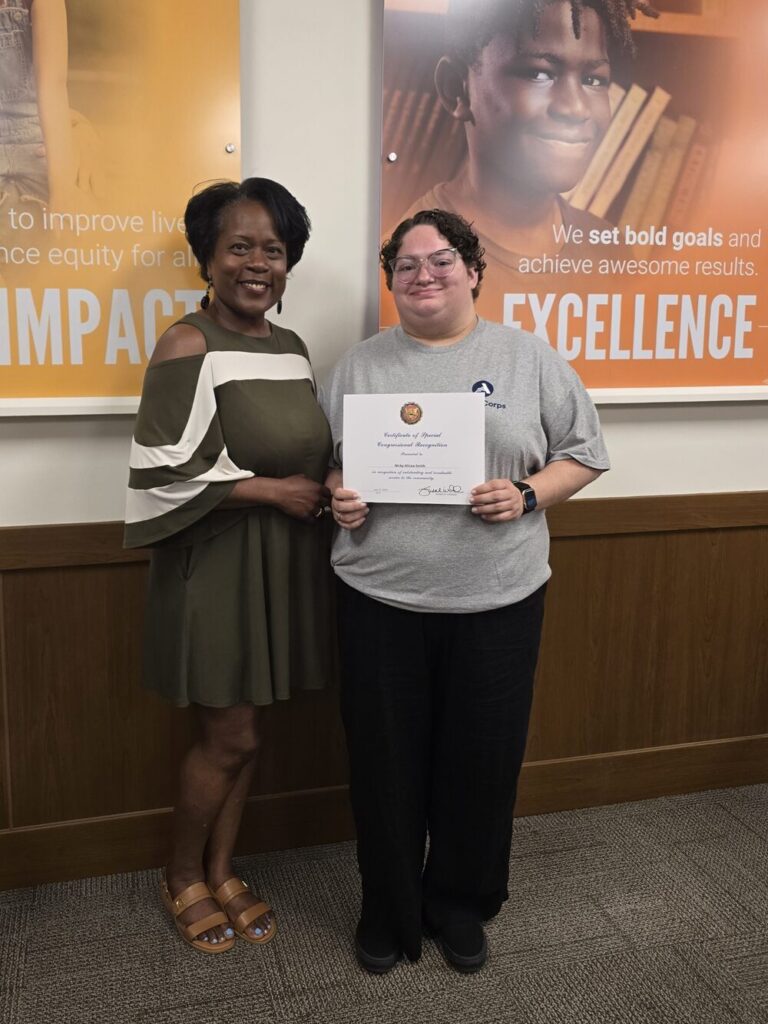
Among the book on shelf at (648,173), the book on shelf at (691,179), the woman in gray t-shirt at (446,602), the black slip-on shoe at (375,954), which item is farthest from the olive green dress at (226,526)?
the book on shelf at (691,179)

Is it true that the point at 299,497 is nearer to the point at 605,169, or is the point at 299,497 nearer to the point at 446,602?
the point at 446,602

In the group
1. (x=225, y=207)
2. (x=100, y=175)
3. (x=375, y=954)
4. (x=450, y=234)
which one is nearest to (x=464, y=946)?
(x=375, y=954)

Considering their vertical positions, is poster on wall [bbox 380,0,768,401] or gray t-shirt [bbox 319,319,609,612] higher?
poster on wall [bbox 380,0,768,401]

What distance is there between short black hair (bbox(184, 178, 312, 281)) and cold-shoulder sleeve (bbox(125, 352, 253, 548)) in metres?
0.24


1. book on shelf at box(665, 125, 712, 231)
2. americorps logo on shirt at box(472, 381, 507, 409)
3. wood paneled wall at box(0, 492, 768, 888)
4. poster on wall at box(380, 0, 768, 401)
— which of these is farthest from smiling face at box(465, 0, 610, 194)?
wood paneled wall at box(0, 492, 768, 888)

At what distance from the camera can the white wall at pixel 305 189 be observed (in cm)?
213

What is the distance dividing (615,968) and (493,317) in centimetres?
154

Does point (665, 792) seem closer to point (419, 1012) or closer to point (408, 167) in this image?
point (419, 1012)

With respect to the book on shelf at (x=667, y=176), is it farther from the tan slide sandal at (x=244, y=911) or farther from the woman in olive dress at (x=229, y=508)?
the tan slide sandal at (x=244, y=911)

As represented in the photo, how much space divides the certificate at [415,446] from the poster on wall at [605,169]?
563 millimetres

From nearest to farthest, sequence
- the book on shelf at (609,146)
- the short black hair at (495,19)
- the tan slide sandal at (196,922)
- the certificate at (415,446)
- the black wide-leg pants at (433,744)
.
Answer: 1. the certificate at (415,446)
2. the black wide-leg pants at (433,744)
3. the tan slide sandal at (196,922)
4. the short black hair at (495,19)
5. the book on shelf at (609,146)

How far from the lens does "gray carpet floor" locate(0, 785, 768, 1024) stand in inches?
73.2

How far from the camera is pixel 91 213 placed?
6.71 feet

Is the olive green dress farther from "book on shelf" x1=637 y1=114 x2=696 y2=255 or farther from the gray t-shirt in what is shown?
"book on shelf" x1=637 y1=114 x2=696 y2=255
